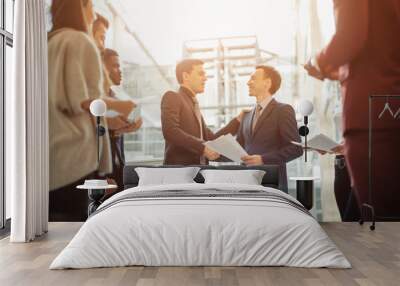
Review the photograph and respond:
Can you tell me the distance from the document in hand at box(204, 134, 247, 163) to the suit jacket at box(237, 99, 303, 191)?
0.34 feet

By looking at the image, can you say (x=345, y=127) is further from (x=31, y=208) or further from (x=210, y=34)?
(x=31, y=208)

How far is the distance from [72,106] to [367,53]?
3939 mm

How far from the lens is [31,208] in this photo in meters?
5.74

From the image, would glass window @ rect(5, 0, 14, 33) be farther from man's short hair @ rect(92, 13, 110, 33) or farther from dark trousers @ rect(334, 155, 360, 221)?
dark trousers @ rect(334, 155, 360, 221)

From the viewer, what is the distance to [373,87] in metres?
6.95

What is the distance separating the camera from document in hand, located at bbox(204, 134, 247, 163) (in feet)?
23.2

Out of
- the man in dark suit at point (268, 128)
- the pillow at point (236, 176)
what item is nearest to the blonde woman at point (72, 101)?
the pillow at point (236, 176)

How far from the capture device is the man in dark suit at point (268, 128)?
7020mm

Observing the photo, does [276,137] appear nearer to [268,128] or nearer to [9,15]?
[268,128]

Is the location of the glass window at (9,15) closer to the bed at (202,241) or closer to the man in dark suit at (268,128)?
the man in dark suit at (268,128)

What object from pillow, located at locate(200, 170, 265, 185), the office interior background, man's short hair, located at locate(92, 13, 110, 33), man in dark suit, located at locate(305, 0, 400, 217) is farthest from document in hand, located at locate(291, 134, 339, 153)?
man's short hair, located at locate(92, 13, 110, 33)

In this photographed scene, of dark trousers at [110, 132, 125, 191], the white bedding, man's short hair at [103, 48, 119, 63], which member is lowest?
the white bedding

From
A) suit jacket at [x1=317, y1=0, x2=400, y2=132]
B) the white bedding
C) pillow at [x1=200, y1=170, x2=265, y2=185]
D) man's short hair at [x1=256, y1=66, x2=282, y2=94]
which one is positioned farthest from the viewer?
man's short hair at [x1=256, y1=66, x2=282, y2=94]

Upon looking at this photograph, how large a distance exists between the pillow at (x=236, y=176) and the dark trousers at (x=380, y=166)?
135cm
